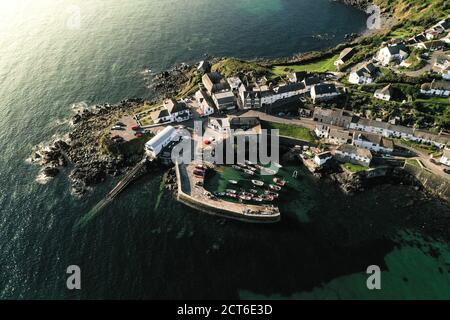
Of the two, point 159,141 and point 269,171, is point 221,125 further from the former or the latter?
point 269,171

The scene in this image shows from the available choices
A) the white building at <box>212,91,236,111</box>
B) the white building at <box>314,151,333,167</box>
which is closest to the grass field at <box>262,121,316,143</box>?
the white building at <box>314,151,333,167</box>

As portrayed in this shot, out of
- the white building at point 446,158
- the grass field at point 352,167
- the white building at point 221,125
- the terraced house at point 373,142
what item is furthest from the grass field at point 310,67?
the white building at point 446,158

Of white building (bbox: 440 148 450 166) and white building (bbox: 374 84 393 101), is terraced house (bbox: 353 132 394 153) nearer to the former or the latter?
white building (bbox: 440 148 450 166)

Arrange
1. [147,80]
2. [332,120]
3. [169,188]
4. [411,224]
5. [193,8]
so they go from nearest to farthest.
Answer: [411,224] → [169,188] → [332,120] → [147,80] → [193,8]
